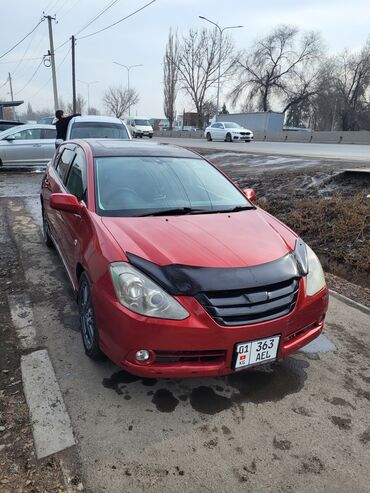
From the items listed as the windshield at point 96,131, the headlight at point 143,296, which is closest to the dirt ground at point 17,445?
the headlight at point 143,296

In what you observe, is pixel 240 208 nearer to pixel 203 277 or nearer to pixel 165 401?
pixel 203 277

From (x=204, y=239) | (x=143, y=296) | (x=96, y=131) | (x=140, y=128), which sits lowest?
(x=140, y=128)

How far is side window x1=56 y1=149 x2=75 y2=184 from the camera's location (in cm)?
454

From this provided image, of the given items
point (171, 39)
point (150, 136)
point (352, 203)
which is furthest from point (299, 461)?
point (171, 39)

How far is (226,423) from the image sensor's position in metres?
2.54

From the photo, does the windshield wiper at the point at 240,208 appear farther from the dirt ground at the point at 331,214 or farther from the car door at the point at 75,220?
the dirt ground at the point at 331,214

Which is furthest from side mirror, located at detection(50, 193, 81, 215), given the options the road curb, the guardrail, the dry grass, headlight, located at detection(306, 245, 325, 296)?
the guardrail

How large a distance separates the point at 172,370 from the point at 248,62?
66296 millimetres

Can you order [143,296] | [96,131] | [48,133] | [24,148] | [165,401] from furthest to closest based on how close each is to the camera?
[48,133], [24,148], [96,131], [165,401], [143,296]

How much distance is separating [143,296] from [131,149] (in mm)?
2128

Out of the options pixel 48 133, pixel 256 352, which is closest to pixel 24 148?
pixel 48 133

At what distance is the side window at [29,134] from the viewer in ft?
43.8

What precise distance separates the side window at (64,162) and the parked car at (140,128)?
115 ft

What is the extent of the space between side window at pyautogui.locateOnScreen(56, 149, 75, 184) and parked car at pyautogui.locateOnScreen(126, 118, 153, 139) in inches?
1385
